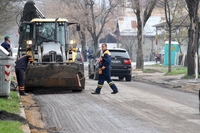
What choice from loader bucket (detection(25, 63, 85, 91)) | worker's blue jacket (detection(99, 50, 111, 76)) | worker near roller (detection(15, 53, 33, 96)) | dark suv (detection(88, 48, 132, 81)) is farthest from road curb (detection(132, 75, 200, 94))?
worker near roller (detection(15, 53, 33, 96))

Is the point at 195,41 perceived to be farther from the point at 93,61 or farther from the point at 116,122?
the point at 116,122

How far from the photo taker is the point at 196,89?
2306cm

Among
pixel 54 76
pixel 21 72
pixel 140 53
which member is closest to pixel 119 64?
pixel 54 76

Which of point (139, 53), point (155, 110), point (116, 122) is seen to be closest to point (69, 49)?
point (155, 110)

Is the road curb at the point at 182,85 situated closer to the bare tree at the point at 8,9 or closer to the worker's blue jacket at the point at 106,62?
the worker's blue jacket at the point at 106,62

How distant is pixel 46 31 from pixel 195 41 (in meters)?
9.71

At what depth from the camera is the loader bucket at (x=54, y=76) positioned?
19.5 metres

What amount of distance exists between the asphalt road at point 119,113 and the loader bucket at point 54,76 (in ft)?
2.03

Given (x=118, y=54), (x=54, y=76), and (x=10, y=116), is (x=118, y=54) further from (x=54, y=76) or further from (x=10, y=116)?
(x=10, y=116)

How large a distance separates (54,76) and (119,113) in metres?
6.25

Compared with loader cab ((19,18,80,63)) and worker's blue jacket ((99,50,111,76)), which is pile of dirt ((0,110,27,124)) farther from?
loader cab ((19,18,80,63))

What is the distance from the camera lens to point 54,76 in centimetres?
1959

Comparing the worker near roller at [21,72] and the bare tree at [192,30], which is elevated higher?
the bare tree at [192,30]

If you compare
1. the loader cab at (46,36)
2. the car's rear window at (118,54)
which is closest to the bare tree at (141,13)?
the car's rear window at (118,54)
